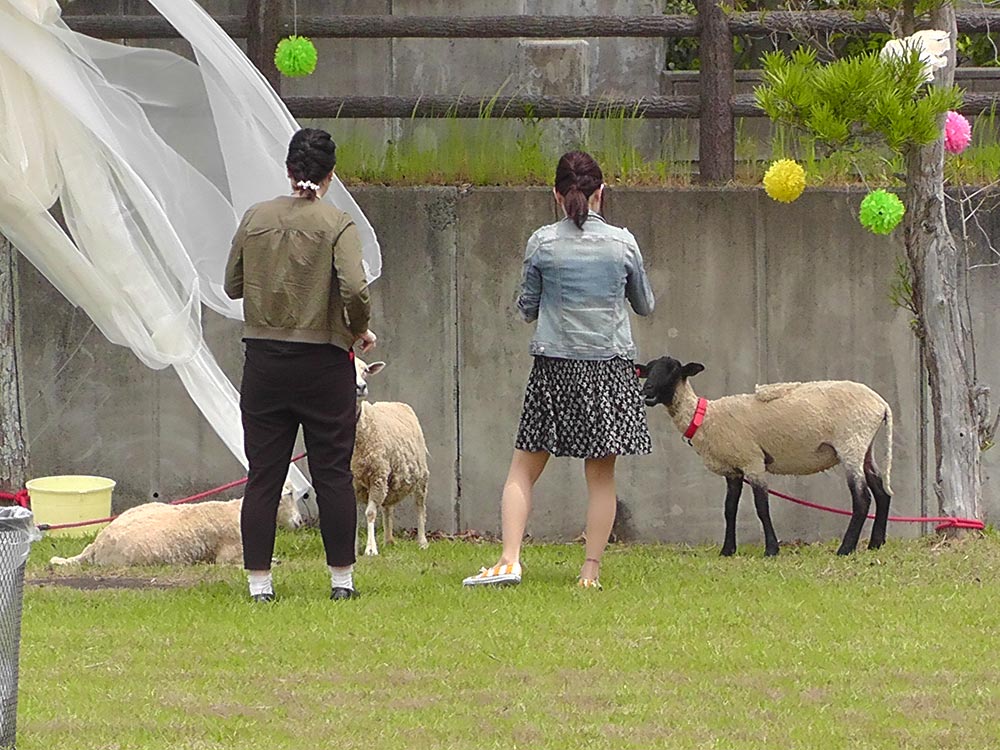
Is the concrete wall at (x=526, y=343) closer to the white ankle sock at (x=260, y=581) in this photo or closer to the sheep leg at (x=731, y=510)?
the sheep leg at (x=731, y=510)

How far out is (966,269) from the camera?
32.8 ft

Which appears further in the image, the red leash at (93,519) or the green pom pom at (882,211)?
the red leash at (93,519)

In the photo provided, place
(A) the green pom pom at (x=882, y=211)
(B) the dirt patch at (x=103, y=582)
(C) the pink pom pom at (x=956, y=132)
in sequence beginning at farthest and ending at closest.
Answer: (C) the pink pom pom at (x=956, y=132), (A) the green pom pom at (x=882, y=211), (B) the dirt patch at (x=103, y=582)

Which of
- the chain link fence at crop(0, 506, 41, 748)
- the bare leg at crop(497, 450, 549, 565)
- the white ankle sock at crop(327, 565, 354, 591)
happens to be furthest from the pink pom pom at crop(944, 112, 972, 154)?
the chain link fence at crop(0, 506, 41, 748)

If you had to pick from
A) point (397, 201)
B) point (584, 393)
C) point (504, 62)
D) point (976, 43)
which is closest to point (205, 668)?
point (584, 393)

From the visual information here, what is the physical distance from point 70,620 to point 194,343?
6.59 feet

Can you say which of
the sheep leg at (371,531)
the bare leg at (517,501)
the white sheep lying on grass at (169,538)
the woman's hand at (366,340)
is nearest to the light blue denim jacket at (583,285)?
the bare leg at (517,501)

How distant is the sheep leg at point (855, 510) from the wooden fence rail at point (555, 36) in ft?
7.36

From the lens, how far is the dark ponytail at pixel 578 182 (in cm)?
764

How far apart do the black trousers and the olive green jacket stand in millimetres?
99

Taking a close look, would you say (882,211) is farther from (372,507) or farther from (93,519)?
(93,519)

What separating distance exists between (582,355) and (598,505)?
694mm

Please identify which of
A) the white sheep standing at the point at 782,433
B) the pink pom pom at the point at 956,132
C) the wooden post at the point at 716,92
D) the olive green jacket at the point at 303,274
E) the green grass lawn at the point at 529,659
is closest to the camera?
the green grass lawn at the point at 529,659

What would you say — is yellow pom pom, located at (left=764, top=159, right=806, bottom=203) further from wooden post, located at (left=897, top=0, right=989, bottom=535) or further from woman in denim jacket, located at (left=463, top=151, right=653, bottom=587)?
woman in denim jacket, located at (left=463, top=151, right=653, bottom=587)
